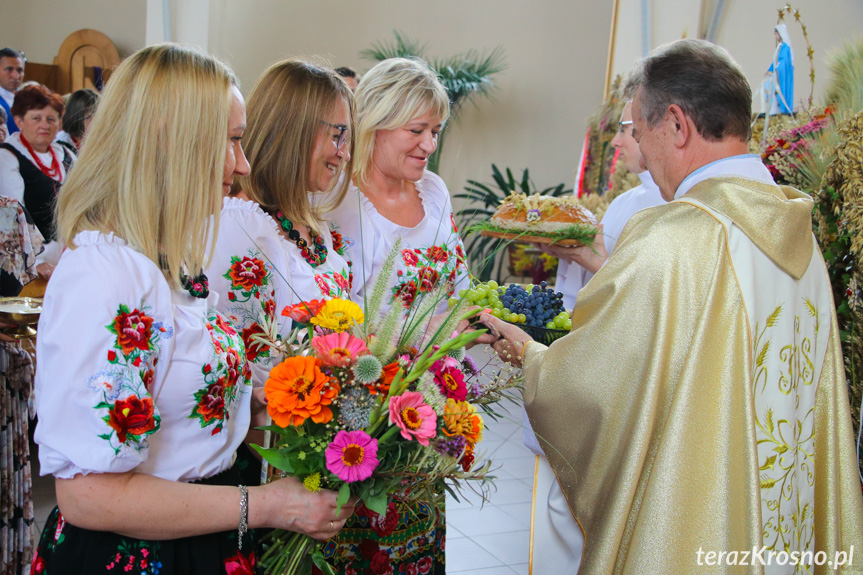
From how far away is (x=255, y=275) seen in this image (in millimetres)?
1737

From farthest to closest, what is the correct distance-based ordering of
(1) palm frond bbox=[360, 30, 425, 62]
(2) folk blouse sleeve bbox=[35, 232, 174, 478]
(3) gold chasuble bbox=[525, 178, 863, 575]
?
(1) palm frond bbox=[360, 30, 425, 62] → (3) gold chasuble bbox=[525, 178, 863, 575] → (2) folk blouse sleeve bbox=[35, 232, 174, 478]

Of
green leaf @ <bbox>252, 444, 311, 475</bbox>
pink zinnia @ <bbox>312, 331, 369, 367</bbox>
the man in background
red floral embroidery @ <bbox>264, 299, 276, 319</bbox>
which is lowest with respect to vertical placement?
green leaf @ <bbox>252, 444, 311, 475</bbox>

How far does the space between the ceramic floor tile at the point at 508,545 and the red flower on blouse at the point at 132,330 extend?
258 cm

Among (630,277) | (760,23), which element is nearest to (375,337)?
(630,277)

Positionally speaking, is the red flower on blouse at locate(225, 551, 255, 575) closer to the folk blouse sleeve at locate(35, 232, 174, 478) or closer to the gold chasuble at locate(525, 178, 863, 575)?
the folk blouse sleeve at locate(35, 232, 174, 478)

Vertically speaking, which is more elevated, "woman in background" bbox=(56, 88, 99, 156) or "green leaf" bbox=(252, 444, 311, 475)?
"woman in background" bbox=(56, 88, 99, 156)

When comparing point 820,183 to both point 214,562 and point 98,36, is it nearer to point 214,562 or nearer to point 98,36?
point 214,562

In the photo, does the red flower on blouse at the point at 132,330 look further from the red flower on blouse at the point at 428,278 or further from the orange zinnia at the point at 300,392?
the red flower on blouse at the point at 428,278

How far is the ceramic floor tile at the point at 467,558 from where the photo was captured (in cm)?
328

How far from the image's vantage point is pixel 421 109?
2.43m

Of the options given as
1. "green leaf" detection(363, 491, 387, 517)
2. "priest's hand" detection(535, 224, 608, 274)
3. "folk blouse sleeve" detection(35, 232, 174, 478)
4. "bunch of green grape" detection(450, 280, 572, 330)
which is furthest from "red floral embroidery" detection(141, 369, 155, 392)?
"priest's hand" detection(535, 224, 608, 274)

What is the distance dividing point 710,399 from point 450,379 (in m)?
0.69

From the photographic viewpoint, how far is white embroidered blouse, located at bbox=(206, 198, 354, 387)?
67.4 inches

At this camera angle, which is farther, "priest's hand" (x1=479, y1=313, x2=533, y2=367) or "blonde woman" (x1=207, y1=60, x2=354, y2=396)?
"priest's hand" (x1=479, y1=313, x2=533, y2=367)
